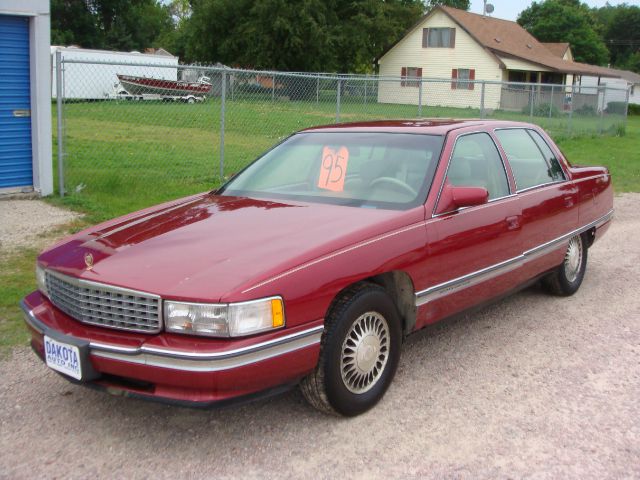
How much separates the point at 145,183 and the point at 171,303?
772 cm

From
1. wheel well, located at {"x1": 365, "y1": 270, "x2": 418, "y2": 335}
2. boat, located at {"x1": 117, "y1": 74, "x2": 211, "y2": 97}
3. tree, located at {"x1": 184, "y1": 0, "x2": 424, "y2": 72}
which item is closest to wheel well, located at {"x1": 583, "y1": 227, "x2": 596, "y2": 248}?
wheel well, located at {"x1": 365, "y1": 270, "x2": 418, "y2": 335}

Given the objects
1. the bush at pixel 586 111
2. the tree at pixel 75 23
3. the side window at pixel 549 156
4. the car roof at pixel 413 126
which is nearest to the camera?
the car roof at pixel 413 126

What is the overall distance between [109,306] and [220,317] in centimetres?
60

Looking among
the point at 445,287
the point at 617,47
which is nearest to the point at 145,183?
the point at 445,287

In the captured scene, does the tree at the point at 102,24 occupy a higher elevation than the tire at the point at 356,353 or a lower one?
higher

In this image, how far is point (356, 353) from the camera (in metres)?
3.68

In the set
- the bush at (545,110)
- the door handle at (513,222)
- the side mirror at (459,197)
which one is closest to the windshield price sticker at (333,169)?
the side mirror at (459,197)

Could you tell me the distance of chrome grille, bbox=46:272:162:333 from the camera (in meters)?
3.21

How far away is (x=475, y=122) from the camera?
5195mm

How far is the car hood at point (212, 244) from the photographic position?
324 centimetres

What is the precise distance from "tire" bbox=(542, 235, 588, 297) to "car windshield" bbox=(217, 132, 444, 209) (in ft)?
6.74

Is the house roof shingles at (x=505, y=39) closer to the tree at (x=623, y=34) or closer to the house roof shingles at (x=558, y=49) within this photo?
the house roof shingles at (x=558, y=49)

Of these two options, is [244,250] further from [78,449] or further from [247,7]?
[247,7]

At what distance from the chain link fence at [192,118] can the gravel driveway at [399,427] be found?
525cm
